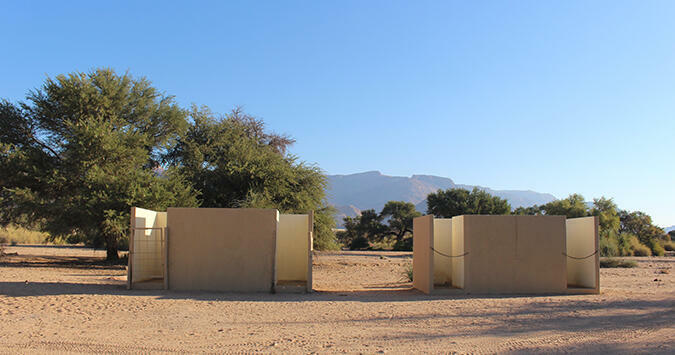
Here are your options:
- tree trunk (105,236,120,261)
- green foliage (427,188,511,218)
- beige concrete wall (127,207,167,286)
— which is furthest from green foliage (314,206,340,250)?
green foliage (427,188,511,218)

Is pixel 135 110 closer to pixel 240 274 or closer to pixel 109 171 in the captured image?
pixel 109 171

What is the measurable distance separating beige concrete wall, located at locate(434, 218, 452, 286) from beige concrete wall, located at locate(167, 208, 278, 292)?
456cm

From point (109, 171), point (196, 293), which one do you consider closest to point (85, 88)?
point (109, 171)

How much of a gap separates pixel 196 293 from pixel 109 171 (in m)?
8.91

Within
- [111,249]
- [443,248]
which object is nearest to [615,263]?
[443,248]

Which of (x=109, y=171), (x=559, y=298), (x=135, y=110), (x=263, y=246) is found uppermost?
(x=135, y=110)

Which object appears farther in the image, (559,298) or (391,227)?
(391,227)

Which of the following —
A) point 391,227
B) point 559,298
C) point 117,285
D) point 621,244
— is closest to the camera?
point 559,298

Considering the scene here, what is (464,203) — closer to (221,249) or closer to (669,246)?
(669,246)

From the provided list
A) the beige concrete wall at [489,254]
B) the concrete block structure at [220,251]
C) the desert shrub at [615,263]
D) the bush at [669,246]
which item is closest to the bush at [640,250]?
the bush at [669,246]

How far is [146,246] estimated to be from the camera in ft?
42.3

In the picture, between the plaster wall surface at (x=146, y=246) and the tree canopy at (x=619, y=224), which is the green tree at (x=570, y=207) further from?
the plaster wall surface at (x=146, y=246)

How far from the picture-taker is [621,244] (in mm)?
31984

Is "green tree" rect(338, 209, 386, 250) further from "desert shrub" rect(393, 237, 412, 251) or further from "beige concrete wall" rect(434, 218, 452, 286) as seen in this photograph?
"beige concrete wall" rect(434, 218, 452, 286)
